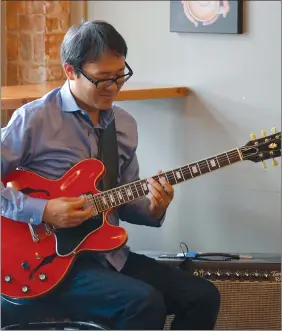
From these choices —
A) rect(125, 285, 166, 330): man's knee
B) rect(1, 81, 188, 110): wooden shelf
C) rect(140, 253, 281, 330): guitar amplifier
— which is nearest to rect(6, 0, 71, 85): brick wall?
rect(1, 81, 188, 110): wooden shelf

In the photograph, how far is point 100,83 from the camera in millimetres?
2014

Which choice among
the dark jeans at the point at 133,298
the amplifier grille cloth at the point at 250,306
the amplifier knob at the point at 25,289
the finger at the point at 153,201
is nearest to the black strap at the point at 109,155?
the finger at the point at 153,201

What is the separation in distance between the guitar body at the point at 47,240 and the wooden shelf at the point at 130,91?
1.92ft

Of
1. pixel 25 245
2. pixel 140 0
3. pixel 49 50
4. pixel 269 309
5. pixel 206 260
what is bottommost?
pixel 269 309

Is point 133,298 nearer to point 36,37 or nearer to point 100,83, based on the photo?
point 100,83

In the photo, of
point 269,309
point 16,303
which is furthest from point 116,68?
point 269,309

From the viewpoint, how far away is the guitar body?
1.98 meters

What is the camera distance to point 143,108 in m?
3.17

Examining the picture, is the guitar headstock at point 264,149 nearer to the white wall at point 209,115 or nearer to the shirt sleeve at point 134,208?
the shirt sleeve at point 134,208

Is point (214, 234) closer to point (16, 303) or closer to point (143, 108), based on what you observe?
point (143, 108)

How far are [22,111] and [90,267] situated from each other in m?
0.45

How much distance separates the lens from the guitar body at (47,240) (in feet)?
6.49

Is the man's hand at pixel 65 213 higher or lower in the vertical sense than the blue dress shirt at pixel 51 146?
lower

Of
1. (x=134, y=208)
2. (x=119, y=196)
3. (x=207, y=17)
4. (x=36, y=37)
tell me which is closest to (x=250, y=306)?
(x=134, y=208)
